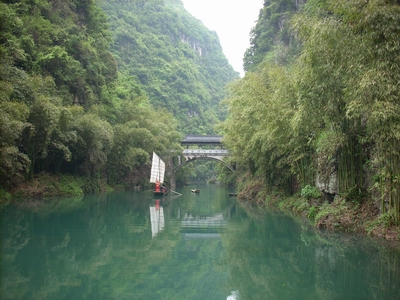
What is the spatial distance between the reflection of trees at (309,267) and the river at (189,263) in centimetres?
2

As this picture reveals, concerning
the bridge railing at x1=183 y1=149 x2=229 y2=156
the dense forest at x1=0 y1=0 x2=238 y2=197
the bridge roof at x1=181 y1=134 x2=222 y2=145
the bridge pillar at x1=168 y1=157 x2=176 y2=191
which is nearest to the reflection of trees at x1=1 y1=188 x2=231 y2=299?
the dense forest at x1=0 y1=0 x2=238 y2=197

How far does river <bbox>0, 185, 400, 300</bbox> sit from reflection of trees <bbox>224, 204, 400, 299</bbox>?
0.02 m

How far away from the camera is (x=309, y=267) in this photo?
24.3 ft

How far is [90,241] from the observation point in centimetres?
952

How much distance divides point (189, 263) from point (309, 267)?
2345mm

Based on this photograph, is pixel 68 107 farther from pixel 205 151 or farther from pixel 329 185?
pixel 205 151

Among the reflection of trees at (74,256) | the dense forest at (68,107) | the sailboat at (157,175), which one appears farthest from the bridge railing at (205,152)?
the reflection of trees at (74,256)

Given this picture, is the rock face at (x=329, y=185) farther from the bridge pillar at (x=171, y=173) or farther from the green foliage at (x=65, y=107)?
the bridge pillar at (x=171, y=173)

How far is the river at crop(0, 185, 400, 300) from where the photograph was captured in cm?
580

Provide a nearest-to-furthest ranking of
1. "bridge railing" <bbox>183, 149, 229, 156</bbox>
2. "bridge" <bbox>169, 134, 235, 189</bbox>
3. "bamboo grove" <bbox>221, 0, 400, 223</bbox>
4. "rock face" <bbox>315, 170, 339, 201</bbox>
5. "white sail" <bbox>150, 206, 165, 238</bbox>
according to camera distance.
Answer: "bamboo grove" <bbox>221, 0, 400, 223</bbox> → "white sail" <bbox>150, 206, 165, 238</bbox> → "rock face" <bbox>315, 170, 339, 201</bbox> → "bridge railing" <bbox>183, 149, 229, 156</bbox> → "bridge" <bbox>169, 134, 235, 189</bbox>

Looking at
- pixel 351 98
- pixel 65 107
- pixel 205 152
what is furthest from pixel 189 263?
pixel 205 152

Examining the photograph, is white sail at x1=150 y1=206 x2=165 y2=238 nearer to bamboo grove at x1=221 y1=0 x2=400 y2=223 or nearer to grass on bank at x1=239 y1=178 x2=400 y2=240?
grass on bank at x1=239 y1=178 x2=400 y2=240

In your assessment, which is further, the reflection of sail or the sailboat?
the sailboat

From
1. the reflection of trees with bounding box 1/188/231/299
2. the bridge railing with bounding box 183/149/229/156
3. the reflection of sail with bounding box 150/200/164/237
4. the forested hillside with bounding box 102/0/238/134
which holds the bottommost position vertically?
the reflection of trees with bounding box 1/188/231/299
